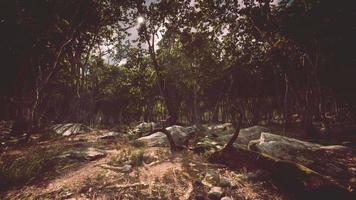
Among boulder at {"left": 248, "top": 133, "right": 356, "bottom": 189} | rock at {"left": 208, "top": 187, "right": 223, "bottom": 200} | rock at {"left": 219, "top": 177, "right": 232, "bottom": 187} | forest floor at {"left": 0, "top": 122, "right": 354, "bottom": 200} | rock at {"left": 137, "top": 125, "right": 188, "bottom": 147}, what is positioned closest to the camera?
rock at {"left": 208, "top": 187, "right": 223, "bottom": 200}

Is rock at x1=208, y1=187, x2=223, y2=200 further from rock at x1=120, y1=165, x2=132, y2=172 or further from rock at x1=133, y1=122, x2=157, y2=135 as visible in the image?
rock at x1=133, y1=122, x2=157, y2=135

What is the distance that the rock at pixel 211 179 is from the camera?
21.0 feet

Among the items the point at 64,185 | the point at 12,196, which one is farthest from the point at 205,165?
the point at 12,196

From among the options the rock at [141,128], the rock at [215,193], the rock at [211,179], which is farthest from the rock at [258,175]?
the rock at [141,128]

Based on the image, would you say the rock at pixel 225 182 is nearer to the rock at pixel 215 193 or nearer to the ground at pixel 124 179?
the ground at pixel 124 179

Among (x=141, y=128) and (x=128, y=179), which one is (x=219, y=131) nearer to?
(x=141, y=128)

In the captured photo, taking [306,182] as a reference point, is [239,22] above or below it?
above

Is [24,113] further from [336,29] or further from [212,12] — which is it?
[336,29]

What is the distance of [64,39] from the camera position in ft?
44.1

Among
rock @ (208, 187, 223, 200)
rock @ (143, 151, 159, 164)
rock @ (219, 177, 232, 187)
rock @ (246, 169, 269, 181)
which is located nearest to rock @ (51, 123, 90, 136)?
rock @ (143, 151, 159, 164)

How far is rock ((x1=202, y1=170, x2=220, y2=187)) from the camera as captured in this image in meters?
6.40

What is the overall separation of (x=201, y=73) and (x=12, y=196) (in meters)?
17.0

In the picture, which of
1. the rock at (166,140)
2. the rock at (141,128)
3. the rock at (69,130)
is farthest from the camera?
the rock at (69,130)

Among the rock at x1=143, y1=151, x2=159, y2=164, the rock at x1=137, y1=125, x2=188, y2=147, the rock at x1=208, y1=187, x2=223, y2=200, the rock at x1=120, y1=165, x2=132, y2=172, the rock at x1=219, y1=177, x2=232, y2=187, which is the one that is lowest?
the rock at x1=208, y1=187, x2=223, y2=200
